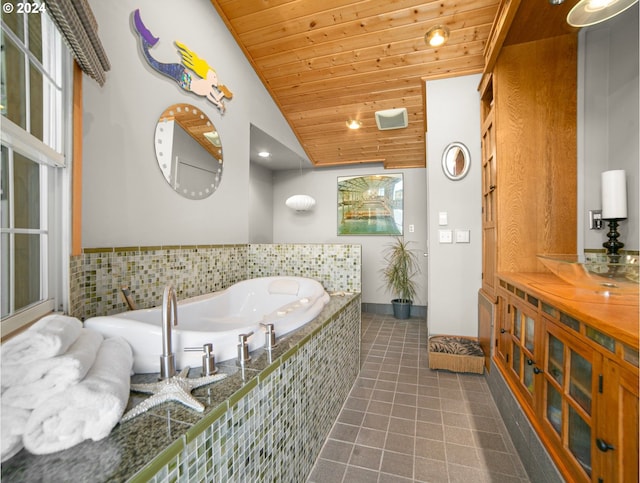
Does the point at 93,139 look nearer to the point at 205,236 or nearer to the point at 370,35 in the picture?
the point at 205,236

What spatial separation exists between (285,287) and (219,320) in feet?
1.90

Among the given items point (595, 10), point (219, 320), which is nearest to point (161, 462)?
point (219, 320)

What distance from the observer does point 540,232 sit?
1.88 meters

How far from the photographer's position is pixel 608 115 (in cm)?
179

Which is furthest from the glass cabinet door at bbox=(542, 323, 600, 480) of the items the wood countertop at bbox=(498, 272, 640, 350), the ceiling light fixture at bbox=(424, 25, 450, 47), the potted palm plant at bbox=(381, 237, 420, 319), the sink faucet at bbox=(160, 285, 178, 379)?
the potted palm plant at bbox=(381, 237, 420, 319)

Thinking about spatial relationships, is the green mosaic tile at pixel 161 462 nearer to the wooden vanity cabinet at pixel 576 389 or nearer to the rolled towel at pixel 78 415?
the rolled towel at pixel 78 415

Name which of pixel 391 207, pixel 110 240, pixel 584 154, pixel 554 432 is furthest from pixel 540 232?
pixel 110 240

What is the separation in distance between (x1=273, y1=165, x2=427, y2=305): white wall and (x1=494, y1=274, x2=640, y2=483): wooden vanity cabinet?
8.36 ft

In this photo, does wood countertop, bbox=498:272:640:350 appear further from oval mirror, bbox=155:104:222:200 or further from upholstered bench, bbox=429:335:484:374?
oval mirror, bbox=155:104:222:200

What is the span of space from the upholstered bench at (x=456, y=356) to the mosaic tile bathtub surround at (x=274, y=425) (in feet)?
2.98

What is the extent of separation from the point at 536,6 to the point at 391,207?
105 inches

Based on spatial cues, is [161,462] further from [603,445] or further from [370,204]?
[370,204]

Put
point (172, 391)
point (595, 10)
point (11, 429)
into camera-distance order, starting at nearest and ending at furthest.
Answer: point (11, 429) < point (172, 391) < point (595, 10)

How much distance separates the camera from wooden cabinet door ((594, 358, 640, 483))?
0.68 metres
